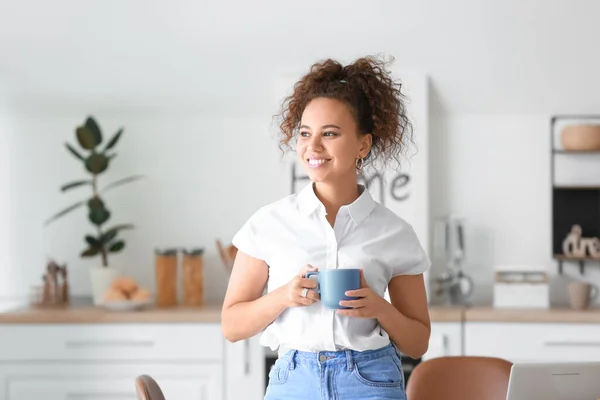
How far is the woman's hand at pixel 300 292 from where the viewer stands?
4.95ft

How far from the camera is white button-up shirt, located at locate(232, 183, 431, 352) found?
5.20 feet

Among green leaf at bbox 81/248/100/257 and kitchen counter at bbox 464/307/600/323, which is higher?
green leaf at bbox 81/248/100/257

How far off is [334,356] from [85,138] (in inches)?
97.3

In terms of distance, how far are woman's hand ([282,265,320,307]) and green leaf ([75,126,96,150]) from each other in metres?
2.46

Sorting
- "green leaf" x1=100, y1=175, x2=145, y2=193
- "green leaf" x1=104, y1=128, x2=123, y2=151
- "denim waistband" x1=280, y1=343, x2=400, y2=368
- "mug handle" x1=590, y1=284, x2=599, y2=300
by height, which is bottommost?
"mug handle" x1=590, y1=284, x2=599, y2=300

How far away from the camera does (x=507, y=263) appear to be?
3959 millimetres

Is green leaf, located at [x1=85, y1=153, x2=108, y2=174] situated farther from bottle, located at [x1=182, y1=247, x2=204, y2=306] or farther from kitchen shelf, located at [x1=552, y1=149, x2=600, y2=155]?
kitchen shelf, located at [x1=552, y1=149, x2=600, y2=155]

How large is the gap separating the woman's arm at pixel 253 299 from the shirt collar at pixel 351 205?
14cm

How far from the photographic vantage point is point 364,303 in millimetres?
1522

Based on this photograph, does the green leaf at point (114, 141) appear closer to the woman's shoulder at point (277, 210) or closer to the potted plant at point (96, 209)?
the potted plant at point (96, 209)

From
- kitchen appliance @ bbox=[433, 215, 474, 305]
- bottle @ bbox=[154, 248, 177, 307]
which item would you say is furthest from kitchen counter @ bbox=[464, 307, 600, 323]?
bottle @ bbox=[154, 248, 177, 307]

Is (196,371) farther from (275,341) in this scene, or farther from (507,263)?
(275,341)

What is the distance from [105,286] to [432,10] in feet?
5.97

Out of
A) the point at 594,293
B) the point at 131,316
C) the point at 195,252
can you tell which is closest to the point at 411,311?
the point at 131,316
